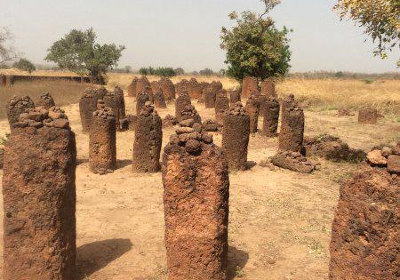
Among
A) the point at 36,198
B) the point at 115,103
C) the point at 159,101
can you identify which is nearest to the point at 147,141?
the point at 36,198

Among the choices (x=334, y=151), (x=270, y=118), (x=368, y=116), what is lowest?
(x=334, y=151)

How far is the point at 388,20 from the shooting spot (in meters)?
10.7

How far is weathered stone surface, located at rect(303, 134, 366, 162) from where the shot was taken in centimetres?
1197

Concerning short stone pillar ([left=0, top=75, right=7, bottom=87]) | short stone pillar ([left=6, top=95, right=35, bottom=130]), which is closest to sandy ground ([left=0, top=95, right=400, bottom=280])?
short stone pillar ([left=6, top=95, right=35, bottom=130])

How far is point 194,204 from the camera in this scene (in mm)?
4805

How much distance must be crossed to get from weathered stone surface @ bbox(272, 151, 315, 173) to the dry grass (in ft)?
52.8

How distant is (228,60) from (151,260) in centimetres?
2658

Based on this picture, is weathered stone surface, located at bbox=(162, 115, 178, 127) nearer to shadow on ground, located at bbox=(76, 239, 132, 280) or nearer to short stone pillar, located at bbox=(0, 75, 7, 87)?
shadow on ground, located at bbox=(76, 239, 132, 280)

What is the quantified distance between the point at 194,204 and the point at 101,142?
630cm

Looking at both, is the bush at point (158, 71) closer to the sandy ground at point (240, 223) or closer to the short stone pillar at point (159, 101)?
the short stone pillar at point (159, 101)

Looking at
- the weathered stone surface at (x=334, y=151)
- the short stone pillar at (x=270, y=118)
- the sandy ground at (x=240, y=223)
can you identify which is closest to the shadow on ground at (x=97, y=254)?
the sandy ground at (x=240, y=223)

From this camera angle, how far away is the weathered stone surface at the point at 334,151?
12.0 metres

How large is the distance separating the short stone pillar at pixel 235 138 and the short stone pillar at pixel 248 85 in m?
17.5

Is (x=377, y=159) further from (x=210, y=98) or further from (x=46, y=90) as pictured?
(x=46, y=90)
